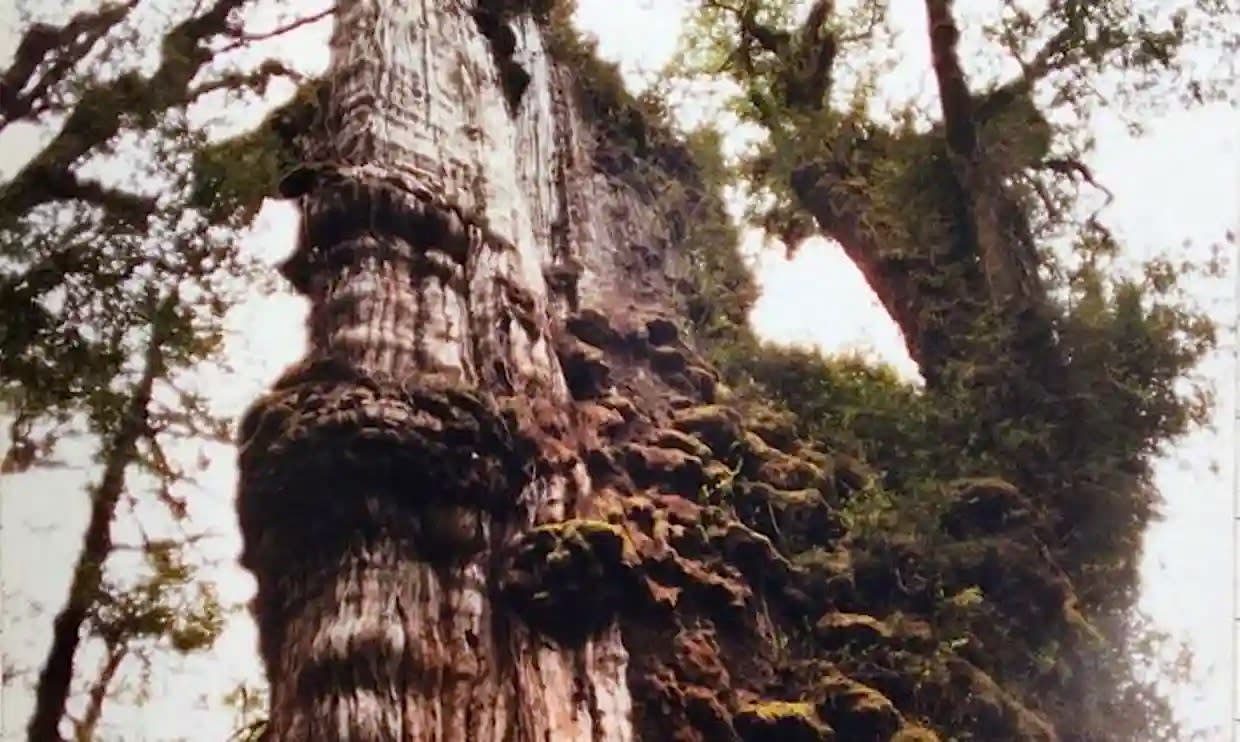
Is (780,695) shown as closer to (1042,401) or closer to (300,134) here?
(1042,401)

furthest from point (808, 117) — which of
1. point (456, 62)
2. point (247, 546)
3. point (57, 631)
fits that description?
point (57, 631)

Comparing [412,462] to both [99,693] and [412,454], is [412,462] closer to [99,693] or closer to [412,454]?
[412,454]

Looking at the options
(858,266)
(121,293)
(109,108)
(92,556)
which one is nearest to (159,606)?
(92,556)

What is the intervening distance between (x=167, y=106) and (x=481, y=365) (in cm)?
106

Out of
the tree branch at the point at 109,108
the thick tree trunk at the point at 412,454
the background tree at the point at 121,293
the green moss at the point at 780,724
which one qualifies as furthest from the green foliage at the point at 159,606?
the green moss at the point at 780,724

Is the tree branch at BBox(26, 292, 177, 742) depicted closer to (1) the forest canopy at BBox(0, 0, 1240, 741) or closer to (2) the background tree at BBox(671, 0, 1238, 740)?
(1) the forest canopy at BBox(0, 0, 1240, 741)

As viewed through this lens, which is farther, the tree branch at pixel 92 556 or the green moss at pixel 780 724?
the tree branch at pixel 92 556

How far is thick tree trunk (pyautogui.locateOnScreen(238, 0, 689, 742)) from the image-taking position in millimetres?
2359

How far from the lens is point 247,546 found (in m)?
2.62

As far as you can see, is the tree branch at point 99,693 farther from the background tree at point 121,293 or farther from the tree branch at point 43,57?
the tree branch at point 43,57

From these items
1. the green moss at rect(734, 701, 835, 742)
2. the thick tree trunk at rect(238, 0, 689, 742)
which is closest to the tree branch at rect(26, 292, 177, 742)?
the thick tree trunk at rect(238, 0, 689, 742)

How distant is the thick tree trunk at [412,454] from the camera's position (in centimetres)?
236

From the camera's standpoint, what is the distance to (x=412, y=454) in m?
2.46

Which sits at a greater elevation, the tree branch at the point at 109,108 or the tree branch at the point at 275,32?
the tree branch at the point at 275,32
